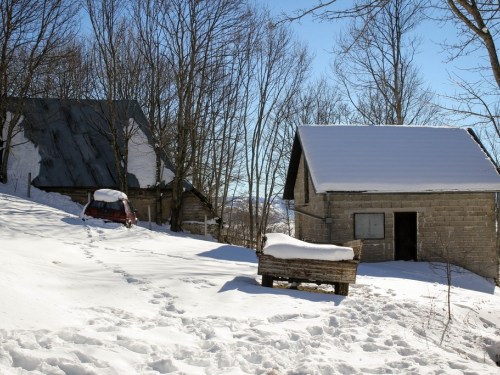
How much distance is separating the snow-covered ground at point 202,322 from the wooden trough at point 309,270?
1.13ft

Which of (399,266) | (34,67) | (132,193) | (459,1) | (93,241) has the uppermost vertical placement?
(34,67)

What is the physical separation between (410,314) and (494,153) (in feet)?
122

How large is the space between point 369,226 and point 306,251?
9574 millimetres

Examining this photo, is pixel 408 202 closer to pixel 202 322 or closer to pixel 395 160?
pixel 395 160

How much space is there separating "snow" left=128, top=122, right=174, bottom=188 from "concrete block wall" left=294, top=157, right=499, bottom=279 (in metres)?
10.0

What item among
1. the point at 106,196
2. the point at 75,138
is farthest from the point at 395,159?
the point at 75,138

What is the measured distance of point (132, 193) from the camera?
82.3ft

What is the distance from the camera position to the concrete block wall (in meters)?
18.0

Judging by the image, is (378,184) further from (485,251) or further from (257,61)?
(257,61)

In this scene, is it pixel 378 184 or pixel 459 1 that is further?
pixel 378 184

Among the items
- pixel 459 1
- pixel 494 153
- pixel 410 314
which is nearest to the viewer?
pixel 410 314

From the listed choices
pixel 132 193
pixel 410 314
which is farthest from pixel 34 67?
pixel 410 314

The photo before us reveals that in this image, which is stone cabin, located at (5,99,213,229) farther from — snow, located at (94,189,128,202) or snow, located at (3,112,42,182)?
snow, located at (94,189,128,202)

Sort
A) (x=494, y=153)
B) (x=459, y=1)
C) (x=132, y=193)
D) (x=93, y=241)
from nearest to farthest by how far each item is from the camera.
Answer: (x=459, y=1)
(x=93, y=241)
(x=132, y=193)
(x=494, y=153)
